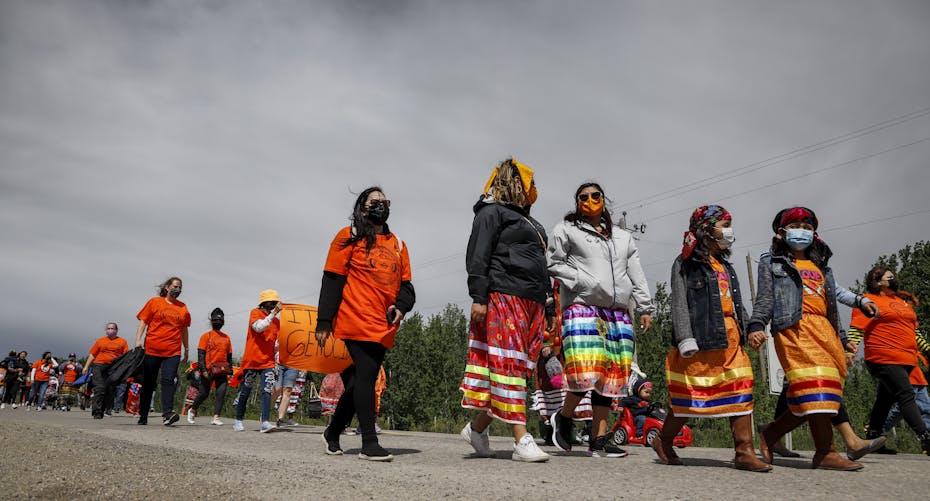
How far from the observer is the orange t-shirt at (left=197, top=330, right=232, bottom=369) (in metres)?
11.6

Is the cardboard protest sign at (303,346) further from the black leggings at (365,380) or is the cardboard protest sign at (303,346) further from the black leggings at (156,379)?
the black leggings at (156,379)

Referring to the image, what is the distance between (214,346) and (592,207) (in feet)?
27.5

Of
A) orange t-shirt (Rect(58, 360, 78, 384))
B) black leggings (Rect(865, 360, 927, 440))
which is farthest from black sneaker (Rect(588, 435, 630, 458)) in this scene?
orange t-shirt (Rect(58, 360, 78, 384))

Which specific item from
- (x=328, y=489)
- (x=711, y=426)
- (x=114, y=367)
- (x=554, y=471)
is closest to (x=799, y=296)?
(x=554, y=471)

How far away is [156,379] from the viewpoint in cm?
991

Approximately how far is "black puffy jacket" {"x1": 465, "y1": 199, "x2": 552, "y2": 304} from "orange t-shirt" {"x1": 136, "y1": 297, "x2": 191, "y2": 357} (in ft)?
21.2

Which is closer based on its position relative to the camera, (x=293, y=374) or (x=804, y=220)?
(x=804, y=220)

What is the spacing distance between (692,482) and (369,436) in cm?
225

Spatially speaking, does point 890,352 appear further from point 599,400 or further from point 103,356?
point 103,356

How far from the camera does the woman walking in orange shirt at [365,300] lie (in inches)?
196

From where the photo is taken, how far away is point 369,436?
4.80 meters

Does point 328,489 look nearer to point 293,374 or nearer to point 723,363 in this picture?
point 723,363

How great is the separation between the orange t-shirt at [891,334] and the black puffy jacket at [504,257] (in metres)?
4.51

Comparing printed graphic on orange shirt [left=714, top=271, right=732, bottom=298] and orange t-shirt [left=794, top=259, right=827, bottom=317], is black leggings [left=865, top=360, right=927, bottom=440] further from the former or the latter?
printed graphic on orange shirt [left=714, top=271, right=732, bottom=298]
